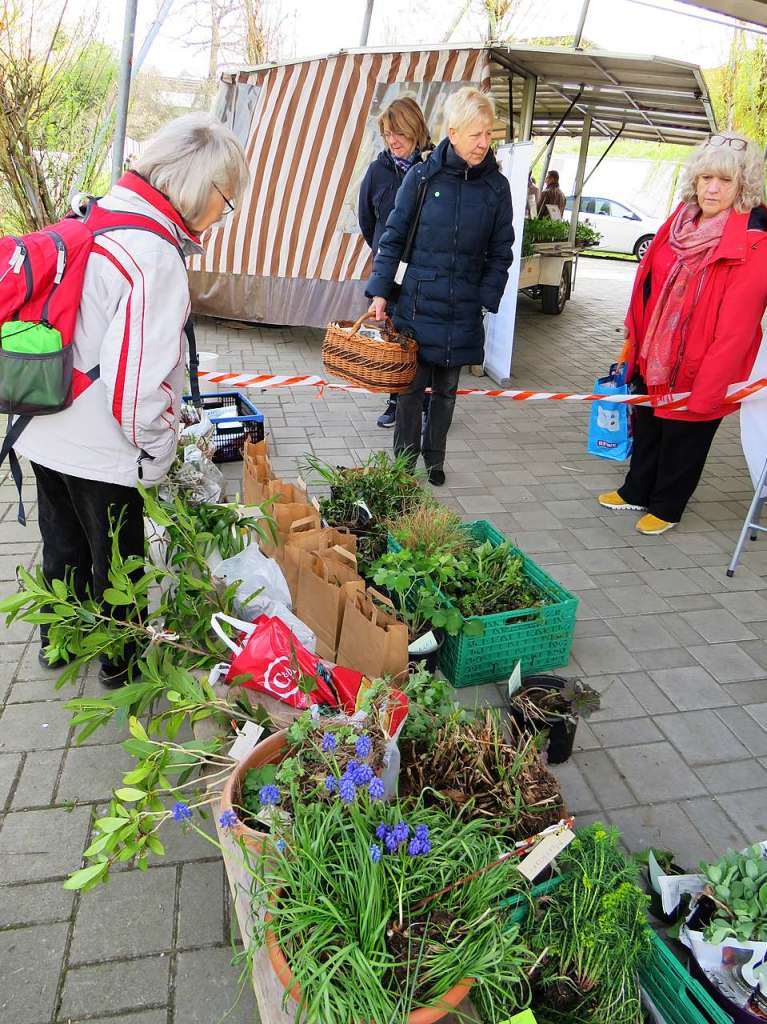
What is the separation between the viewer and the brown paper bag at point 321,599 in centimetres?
270

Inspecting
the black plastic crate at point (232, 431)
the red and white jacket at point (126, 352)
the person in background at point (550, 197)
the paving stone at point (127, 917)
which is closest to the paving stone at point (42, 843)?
the paving stone at point (127, 917)

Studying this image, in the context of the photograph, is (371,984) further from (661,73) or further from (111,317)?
(661,73)

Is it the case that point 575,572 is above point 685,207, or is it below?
below

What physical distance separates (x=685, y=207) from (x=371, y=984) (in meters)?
3.99

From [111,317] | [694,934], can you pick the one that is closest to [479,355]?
[111,317]

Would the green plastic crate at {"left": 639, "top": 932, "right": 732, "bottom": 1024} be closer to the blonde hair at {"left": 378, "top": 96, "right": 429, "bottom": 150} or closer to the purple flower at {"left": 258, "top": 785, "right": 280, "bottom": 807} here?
the purple flower at {"left": 258, "top": 785, "right": 280, "bottom": 807}

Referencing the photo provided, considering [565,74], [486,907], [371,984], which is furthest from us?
[565,74]

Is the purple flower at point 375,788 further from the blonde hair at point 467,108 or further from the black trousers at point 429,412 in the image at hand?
the blonde hair at point 467,108

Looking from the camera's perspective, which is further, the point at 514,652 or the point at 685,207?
the point at 685,207

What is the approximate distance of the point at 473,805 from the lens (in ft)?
6.10

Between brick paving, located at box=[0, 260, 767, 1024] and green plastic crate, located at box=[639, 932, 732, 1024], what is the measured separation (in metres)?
0.66

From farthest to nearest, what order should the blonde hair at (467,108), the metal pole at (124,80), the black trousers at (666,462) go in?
the metal pole at (124,80) < the black trousers at (666,462) < the blonde hair at (467,108)

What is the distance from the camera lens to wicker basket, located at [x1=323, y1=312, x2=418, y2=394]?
414cm

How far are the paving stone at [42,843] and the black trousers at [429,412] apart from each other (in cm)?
272
